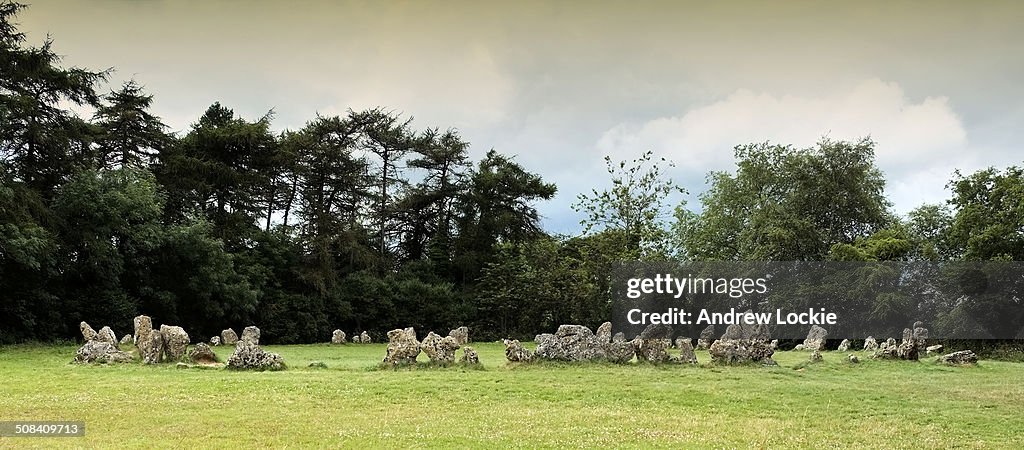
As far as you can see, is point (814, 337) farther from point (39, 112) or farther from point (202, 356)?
point (39, 112)

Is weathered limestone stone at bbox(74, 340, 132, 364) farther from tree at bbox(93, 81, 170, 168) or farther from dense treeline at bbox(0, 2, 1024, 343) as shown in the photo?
tree at bbox(93, 81, 170, 168)

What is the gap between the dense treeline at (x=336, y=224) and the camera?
33.1m

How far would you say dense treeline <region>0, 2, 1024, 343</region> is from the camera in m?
33.1

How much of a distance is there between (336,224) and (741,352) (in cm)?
3084

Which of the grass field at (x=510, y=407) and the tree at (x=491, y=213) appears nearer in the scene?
the grass field at (x=510, y=407)

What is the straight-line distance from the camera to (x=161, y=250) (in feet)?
124

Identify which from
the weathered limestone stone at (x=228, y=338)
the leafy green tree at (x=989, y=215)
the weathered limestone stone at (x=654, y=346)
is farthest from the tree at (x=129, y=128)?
the leafy green tree at (x=989, y=215)

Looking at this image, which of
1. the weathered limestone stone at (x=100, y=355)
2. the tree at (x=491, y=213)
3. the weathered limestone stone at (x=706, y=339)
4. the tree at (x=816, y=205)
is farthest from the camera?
the tree at (x=491, y=213)

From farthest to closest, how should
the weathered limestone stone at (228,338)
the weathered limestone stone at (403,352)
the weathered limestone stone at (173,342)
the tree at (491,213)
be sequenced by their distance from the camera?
the tree at (491,213) < the weathered limestone stone at (228,338) < the weathered limestone stone at (173,342) < the weathered limestone stone at (403,352)

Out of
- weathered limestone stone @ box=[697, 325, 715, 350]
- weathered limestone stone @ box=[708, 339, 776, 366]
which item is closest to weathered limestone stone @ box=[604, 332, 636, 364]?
weathered limestone stone @ box=[708, 339, 776, 366]

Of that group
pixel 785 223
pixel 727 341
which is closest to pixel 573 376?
pixel 727 341

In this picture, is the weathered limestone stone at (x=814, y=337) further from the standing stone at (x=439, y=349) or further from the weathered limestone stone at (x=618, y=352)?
the standing stone at (x=439, y=349)

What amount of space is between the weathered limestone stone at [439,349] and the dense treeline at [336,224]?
16.1 metres

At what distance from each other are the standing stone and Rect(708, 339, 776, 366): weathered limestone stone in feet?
29.0
